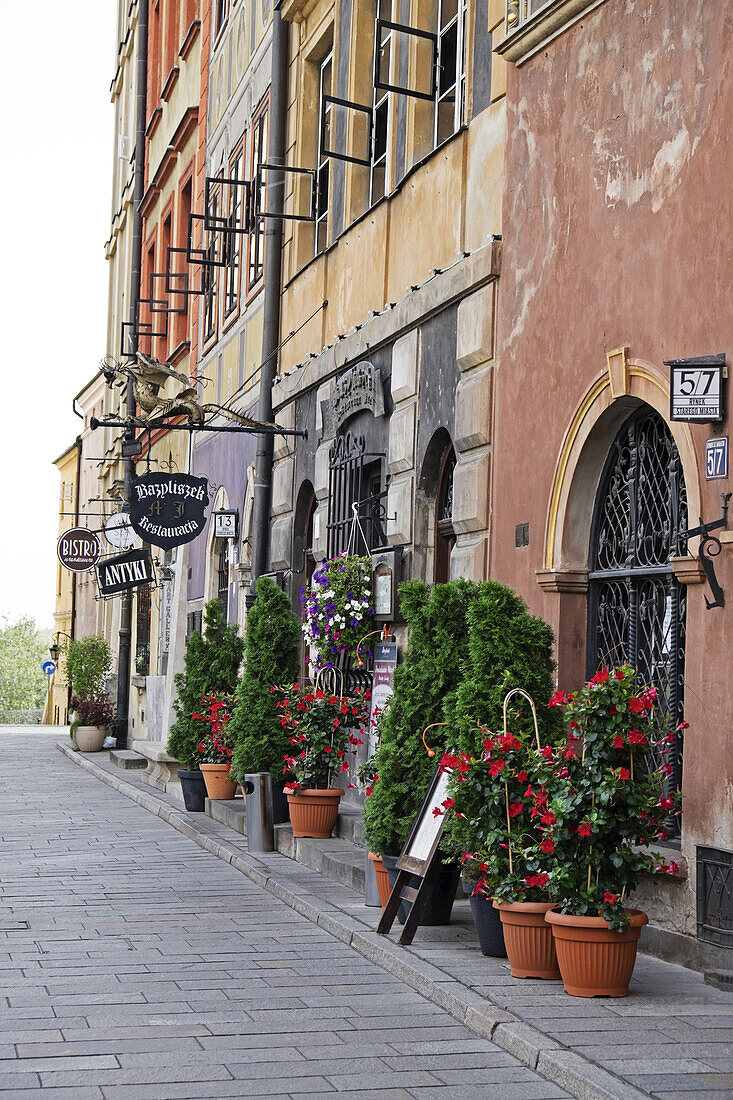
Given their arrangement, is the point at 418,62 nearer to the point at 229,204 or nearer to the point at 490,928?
the point at 490,928

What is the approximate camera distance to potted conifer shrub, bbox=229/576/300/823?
13.5m

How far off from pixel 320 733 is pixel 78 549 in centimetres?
2028

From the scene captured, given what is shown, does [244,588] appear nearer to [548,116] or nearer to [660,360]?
[548,116]

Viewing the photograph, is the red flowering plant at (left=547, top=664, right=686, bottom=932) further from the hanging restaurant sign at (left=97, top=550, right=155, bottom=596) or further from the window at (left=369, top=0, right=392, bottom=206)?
the hanging restaurant sign at (left=97, top=550, right=155, bottom=596)

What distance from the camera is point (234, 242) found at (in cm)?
2109

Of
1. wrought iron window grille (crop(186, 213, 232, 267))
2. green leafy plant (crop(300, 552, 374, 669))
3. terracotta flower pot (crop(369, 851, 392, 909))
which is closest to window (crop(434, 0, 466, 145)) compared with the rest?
green leafy plant (crop(300, 552, 374, 669))

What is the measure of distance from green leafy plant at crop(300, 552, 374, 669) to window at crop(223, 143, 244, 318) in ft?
27.6

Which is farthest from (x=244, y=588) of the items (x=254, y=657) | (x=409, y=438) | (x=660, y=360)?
(x=660, y=360)

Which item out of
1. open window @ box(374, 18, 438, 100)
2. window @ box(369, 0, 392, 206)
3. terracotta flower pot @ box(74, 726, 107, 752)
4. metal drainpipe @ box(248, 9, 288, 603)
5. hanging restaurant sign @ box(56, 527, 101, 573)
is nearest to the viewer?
open window @ box(374, 18, 438, 100)

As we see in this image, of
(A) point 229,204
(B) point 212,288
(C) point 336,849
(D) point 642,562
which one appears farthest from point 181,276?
(D) point 642,562

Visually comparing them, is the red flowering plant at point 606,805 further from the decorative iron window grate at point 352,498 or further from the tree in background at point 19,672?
the tree in background at point 19,672

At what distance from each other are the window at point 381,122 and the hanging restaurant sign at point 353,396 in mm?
1769

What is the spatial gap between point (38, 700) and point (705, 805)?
102302 millimetres

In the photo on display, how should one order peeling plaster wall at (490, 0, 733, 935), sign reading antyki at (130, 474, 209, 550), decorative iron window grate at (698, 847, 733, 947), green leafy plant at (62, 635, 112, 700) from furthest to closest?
green leafy plant at (62, 635, 112, 700) → sign reading antyki at (130, 474, 209, 550) → peeling plaster wall at (490, 0, 733, 935) → decorative iron window grate at (698, 847, 733, 947)
